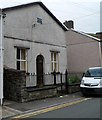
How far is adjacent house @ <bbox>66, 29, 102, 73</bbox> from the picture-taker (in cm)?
2531

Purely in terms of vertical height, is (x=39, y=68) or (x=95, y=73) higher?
(x=39, y=68)

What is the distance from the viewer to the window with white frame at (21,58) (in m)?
18.8

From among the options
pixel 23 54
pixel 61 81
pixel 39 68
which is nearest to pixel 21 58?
pixel 23 54

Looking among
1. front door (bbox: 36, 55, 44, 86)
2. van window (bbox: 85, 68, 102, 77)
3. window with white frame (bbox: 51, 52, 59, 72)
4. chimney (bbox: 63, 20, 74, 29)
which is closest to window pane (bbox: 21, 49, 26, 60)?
front door (bbox: 36, 55, 44, 86)

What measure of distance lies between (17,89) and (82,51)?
1310cm

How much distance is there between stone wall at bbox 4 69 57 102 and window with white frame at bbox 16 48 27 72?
364 centimetres

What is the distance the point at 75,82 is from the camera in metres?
20.1

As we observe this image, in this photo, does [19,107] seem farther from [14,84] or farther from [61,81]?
→ [61,81]

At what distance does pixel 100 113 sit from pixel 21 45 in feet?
31.9

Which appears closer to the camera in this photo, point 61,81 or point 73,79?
point 61,81

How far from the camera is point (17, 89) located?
14.5m

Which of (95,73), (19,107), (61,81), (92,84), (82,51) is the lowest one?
(19,107)

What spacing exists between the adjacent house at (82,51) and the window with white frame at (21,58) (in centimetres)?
812

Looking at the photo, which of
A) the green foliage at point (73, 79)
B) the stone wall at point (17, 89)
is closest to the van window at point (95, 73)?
the green foliage at point (73, 79)
